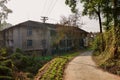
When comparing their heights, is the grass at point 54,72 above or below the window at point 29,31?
below

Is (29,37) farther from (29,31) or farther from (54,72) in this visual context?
(54,72)

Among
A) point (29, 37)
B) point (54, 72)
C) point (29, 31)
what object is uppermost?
point (29, 31)

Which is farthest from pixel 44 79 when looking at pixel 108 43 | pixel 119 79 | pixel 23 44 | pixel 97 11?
pixel 23 44

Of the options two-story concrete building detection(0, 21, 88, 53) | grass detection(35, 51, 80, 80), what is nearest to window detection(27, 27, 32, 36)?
two-story concrete building detection(0, 21, 88, 53)

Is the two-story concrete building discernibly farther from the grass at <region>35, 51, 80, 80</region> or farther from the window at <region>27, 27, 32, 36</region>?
the grass at <region>35, 51, 80, 80</region>

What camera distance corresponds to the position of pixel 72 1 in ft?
90.4

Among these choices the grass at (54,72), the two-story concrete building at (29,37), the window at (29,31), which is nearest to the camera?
the grass at (54,72)

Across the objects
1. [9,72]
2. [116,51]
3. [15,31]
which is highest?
[15,31]

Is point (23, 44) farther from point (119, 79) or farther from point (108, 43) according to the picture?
point (119, 79)

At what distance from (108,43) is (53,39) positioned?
2956cm

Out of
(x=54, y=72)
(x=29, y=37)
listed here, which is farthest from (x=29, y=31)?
(x=54, y=72)

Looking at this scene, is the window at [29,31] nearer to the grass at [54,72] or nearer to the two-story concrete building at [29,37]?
the two-story concrete building at [29,37]

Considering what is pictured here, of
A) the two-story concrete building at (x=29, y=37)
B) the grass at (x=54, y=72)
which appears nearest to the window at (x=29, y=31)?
the two-story concrete building at (x=29, y=37)

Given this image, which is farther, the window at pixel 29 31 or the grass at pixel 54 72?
the window at pixel 29 31
